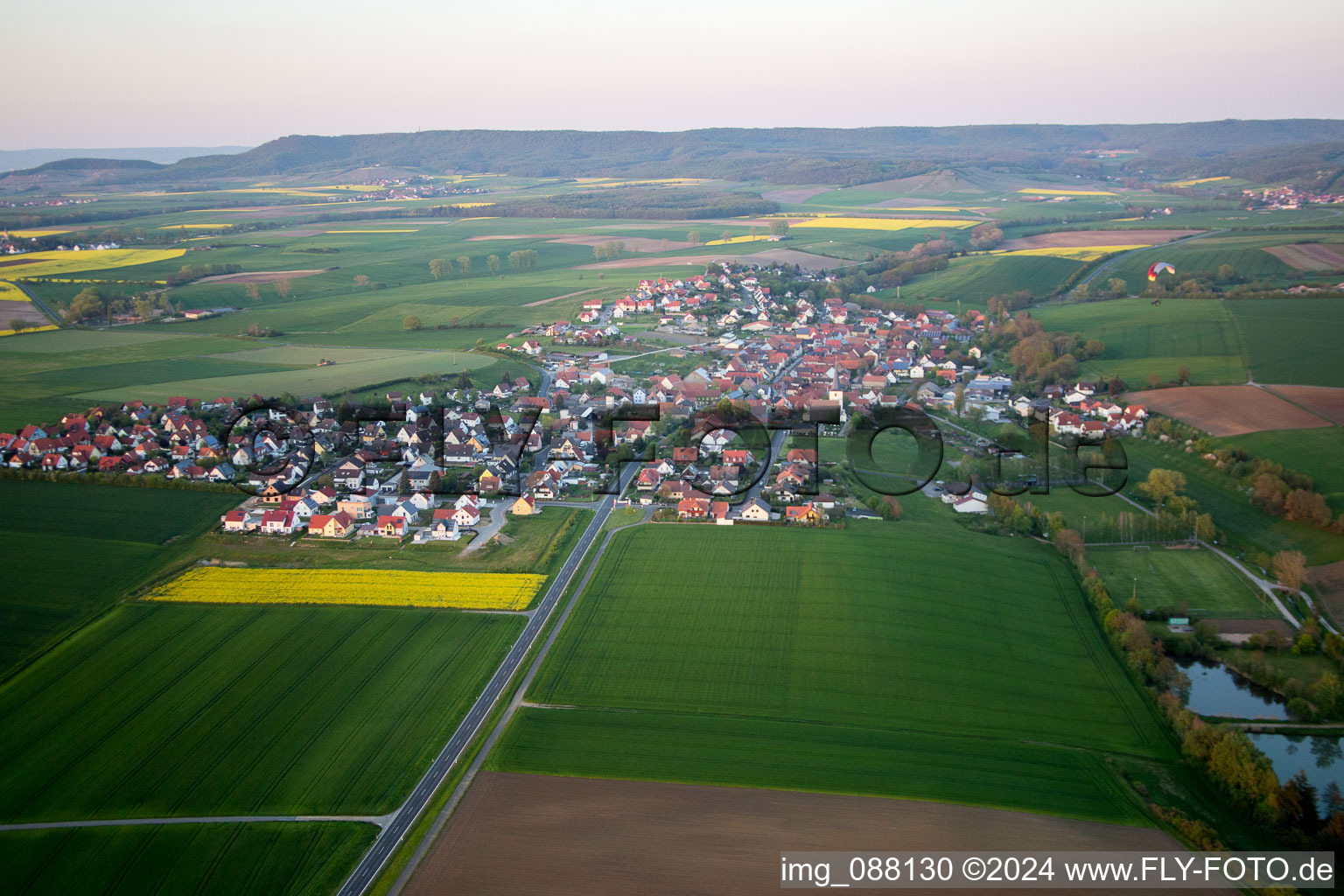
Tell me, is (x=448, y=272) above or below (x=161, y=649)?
above

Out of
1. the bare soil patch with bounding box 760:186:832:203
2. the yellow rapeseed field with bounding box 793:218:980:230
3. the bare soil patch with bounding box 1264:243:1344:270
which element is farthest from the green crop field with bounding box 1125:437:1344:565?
the bare soil patch with bounding box 760:186:832:203

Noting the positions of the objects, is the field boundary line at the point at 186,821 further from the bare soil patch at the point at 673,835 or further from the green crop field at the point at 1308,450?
the green crop field at the point at 1308,450

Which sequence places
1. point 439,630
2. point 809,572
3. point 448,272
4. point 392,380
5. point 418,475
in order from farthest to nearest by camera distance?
point 448,272 < point 392,380 < point 418,475 < point 809,572 < point 439,630

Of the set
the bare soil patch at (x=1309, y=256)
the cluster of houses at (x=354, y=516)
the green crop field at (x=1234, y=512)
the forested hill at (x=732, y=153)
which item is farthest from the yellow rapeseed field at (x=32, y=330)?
the forested hill at (x=732, y=153)

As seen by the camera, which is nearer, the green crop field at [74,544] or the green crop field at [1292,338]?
the green crop field at [74,544]

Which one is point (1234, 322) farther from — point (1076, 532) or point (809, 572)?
point (809, 572)

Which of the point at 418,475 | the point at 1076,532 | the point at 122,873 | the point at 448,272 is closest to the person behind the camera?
the point at 122,873

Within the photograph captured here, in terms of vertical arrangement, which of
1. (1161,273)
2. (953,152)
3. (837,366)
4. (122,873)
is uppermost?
(953,152)

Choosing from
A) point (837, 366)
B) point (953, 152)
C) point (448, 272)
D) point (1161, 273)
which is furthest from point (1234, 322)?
point (953, 152)
